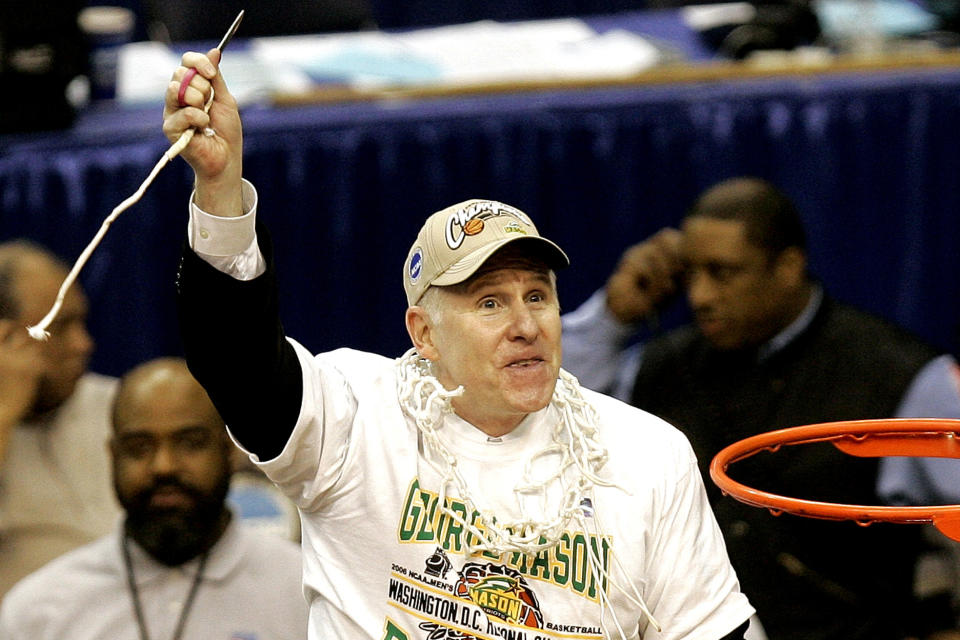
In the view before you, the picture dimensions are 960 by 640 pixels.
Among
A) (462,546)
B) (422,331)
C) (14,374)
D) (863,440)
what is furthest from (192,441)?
(863,440)

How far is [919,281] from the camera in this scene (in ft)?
14.8

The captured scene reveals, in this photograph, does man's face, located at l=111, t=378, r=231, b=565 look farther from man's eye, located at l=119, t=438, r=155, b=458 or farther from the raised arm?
the raised arm

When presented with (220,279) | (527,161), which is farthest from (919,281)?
(220,279)

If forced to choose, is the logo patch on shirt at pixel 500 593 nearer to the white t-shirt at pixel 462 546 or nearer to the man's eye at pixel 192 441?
the white t-shirt at pixel 462 546

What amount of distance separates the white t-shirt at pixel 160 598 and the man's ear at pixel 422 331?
1.11 m

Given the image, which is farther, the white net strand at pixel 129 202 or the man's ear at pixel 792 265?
the man's ear at pixel 792 265

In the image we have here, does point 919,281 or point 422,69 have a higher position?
point 422,69

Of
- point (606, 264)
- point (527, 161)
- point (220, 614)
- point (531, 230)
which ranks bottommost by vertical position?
point (220, 614)

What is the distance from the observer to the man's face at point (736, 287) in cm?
384

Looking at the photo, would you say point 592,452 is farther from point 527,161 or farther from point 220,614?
point 527,161

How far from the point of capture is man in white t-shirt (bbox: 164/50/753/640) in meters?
2.28

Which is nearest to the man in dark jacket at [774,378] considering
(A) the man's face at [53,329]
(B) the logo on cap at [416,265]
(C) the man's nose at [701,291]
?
(C) the man's nose at [701,291]

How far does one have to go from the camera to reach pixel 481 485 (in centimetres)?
234

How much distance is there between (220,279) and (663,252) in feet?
6.98
